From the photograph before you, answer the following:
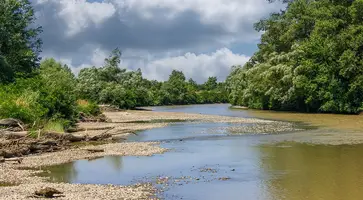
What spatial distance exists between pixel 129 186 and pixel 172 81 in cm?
12871

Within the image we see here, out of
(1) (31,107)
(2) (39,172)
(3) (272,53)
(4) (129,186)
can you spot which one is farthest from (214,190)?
(3) (272,53)

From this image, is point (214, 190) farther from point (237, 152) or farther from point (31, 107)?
point (31, 107)

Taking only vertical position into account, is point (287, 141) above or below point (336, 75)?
below

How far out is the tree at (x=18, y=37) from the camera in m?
47.7

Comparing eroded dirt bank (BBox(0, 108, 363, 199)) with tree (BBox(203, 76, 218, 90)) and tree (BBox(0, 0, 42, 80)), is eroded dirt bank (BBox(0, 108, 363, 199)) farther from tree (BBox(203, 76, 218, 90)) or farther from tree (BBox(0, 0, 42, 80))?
tree (BBox(203, 76, 218, 90))

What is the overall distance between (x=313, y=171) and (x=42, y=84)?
2783 centimetres

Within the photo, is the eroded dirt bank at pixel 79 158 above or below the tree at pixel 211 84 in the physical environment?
below

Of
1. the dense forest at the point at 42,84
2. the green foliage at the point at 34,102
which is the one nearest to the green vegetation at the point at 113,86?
the dense forest at the point at 42,84

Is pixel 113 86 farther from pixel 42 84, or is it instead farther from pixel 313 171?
pixel 313 171

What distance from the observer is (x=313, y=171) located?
17516 millimetres

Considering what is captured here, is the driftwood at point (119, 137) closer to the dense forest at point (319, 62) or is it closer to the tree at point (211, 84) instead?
the dense forest at point (319, 62)

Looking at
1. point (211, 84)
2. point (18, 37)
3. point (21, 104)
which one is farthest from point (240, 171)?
point (211, 84)

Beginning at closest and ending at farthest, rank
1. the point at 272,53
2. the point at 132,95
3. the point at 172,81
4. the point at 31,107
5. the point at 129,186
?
the point at 129,186 < the point at 31,107 < the point at 272,53 < the point at 132,95 < the point at 172,81

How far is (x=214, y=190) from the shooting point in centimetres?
1459
